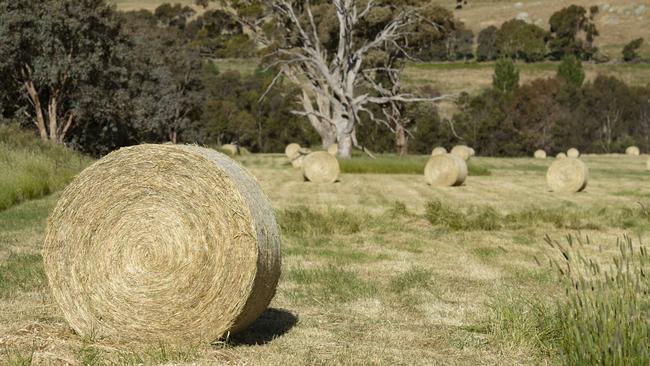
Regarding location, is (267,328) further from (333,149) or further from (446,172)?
(333,149)

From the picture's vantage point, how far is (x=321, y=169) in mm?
36938

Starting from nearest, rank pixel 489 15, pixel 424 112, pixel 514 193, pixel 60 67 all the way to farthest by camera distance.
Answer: pixel 514 193, pixel 60 67, pixel 424 112, pixel 489 15

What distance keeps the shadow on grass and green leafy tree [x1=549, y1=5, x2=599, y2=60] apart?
132 metres

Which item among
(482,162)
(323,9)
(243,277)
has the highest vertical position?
(323,9)

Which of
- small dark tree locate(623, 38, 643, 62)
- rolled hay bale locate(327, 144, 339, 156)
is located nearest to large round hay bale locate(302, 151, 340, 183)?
rolled hay bale locate(327, 144, 339, 156)

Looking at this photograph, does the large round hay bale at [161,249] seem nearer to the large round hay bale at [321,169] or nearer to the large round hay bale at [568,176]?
the large round hay bale at [568,176]

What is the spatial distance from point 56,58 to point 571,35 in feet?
372

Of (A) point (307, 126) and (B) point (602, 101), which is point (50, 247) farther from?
(B) point (602, 101)

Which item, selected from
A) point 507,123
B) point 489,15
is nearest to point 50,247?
point 507,123

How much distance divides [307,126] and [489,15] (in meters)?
107

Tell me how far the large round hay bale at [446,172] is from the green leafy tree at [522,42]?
101523 millimetres

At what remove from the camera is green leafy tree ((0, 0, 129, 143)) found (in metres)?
39.2

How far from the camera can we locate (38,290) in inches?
444

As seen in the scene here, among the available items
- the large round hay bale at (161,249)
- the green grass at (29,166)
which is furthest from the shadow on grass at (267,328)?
the green grass at (29,166)
